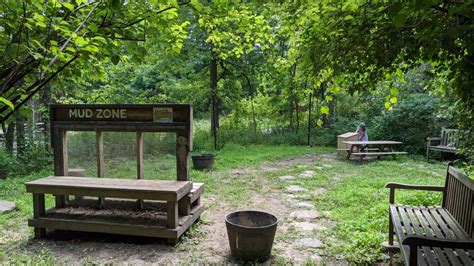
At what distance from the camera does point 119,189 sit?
13.5 ft

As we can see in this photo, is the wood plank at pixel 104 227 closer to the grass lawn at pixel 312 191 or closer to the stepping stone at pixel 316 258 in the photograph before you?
the grass lawn at pixel 312 191

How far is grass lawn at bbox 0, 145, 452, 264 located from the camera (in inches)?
158

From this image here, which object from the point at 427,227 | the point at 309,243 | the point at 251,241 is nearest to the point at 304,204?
the point at 309,243

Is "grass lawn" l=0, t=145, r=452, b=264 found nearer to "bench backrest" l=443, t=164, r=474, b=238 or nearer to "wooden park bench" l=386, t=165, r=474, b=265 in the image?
"wooden park bench" l=386, t=165, r=474, b=265

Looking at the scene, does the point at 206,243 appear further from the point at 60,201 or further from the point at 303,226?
the point at 60,201

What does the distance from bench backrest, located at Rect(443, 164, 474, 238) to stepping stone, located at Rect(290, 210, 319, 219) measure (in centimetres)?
187

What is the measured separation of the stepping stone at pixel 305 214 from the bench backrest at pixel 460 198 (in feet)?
6.12

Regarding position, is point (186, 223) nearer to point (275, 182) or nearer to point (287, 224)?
point (287, 224)

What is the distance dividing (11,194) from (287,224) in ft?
17.0

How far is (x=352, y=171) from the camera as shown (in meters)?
8.68

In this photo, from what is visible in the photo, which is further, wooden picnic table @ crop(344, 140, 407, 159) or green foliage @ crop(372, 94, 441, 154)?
green foliage @ crop(372, 94, 441, 154)

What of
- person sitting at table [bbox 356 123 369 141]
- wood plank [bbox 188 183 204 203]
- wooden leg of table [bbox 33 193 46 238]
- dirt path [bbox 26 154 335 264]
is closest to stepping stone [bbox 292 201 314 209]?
dirt path [bbox 26 154 335 264]

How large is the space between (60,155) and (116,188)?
133 centimetres

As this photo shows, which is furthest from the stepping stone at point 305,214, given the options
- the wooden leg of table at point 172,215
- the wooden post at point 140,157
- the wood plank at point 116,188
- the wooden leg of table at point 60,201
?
the wooden leg of table at point 60,201
